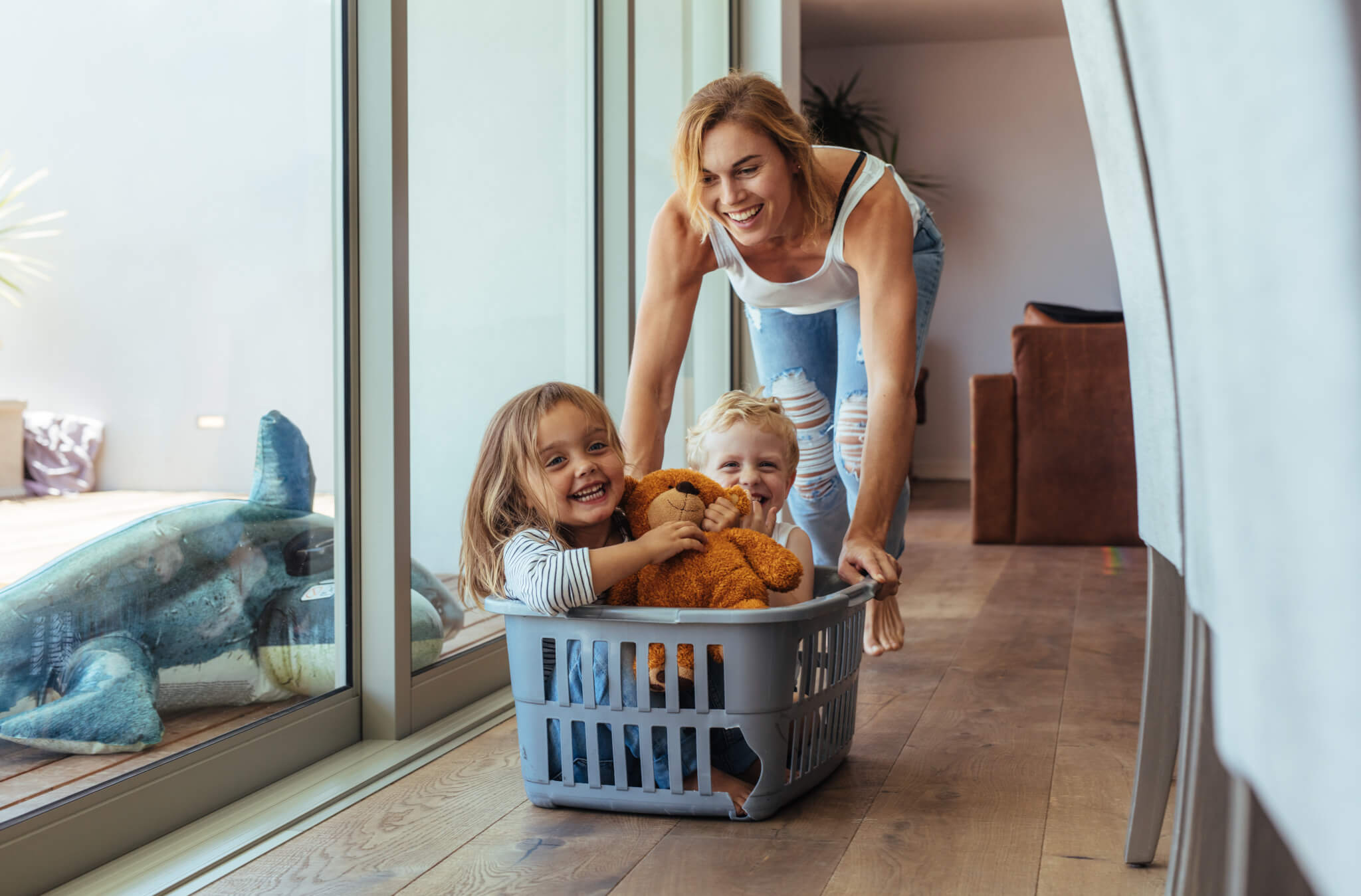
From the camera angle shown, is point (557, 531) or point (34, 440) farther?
point (557, 531)

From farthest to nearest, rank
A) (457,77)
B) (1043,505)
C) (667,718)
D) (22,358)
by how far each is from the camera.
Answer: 1. (1043,505)
2. (457,77)
3. (667,718)
4. (22,358)

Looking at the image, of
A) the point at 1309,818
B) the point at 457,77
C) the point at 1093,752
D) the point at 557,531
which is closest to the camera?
the point at 1309,818

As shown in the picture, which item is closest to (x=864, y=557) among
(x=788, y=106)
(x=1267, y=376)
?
(x=788, y=106)

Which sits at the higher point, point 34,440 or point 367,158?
point 367,158

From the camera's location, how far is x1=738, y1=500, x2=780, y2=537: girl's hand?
4.85 ft

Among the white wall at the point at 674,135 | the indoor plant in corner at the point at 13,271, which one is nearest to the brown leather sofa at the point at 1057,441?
the white wall at the point at 674,135

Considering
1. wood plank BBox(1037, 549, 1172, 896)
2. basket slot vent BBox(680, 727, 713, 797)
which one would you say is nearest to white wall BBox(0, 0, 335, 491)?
basket slot vent BBox(680, 727, 713, 797)

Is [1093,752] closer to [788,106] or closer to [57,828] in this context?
[788,106]

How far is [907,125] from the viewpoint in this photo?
271 inches

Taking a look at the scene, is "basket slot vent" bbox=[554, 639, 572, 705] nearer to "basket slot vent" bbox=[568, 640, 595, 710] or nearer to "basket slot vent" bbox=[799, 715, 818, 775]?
"basket slot vent" bbox=[568, 640, 595, 710]

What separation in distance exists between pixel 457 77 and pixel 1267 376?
1716 mm

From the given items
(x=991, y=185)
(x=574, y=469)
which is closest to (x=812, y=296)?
(x=574, y=469)

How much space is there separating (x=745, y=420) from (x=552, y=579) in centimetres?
52

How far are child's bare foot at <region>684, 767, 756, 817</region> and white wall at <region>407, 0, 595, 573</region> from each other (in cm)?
62
